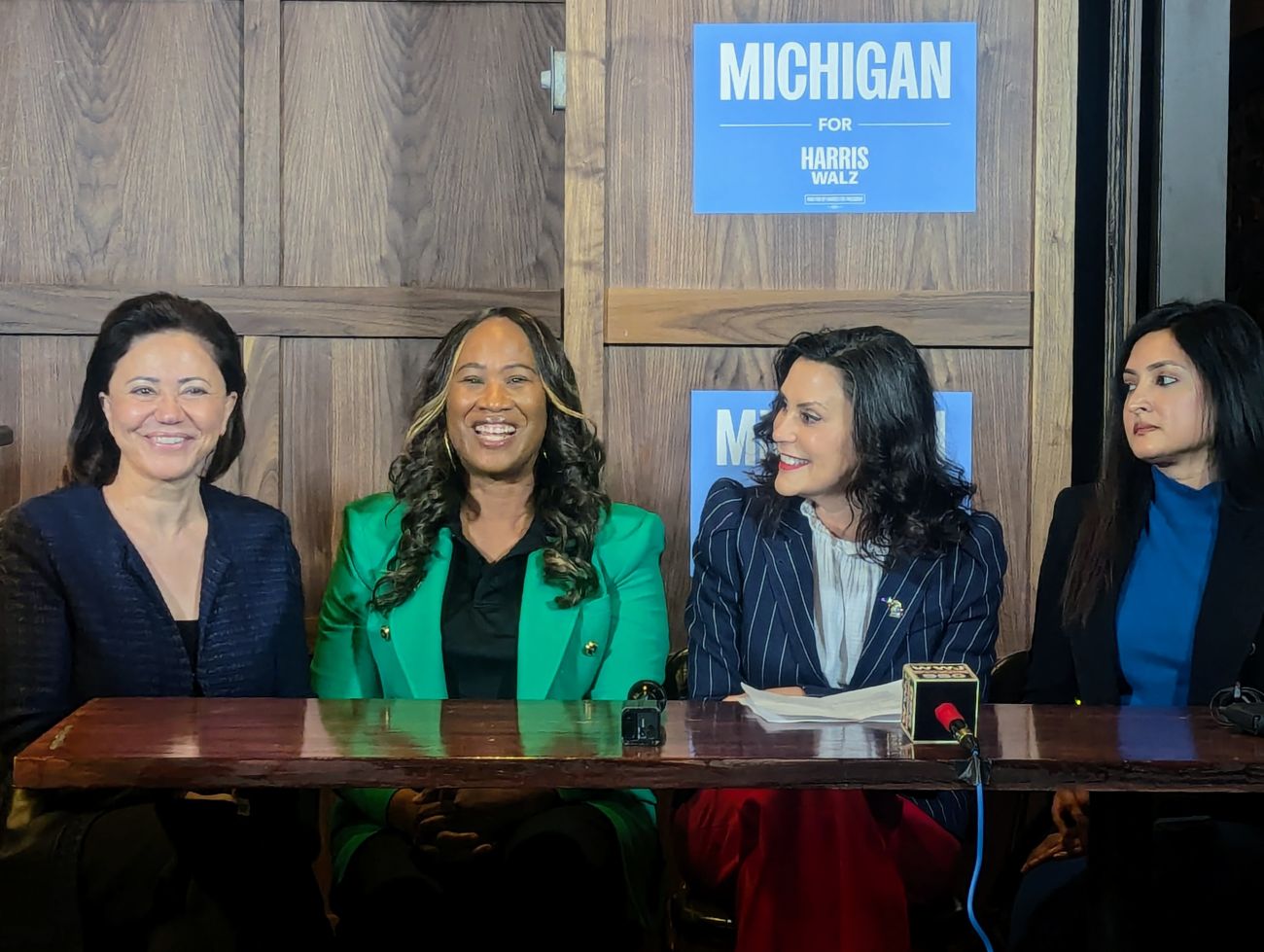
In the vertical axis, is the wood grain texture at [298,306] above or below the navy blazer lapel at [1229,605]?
above

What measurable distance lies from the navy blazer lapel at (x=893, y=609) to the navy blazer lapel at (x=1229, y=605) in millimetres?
510

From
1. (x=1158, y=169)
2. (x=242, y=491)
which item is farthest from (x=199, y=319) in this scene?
(x=1158, y=169)

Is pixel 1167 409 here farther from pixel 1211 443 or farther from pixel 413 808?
pixel 413 808

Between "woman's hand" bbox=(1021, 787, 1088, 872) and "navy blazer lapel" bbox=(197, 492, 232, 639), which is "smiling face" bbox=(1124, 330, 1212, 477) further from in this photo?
"navy blazer lapel" bbox=(197, 492, 232, 639)

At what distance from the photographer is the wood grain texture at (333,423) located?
3.75 m

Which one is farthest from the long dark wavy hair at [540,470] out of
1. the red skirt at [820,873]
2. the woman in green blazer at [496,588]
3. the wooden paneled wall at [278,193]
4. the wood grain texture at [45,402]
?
the wood grain texture at [45,402]

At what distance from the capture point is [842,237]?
10.7 ft

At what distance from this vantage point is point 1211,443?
9.05 ft

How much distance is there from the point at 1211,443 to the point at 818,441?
750 mm

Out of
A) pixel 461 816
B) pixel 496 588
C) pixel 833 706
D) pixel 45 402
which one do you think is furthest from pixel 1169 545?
pixel 45 402

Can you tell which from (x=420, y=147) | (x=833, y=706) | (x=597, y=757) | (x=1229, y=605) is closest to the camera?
(x=597, y=757)

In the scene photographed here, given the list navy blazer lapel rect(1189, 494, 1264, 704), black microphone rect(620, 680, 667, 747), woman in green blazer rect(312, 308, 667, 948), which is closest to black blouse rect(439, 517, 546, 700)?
woman in green blazer rect(312, 308, 667, 948)

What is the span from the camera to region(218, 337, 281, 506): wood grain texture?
3695mm

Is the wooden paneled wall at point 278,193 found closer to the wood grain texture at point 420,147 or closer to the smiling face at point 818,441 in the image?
the wood grain texture at point 420,147
